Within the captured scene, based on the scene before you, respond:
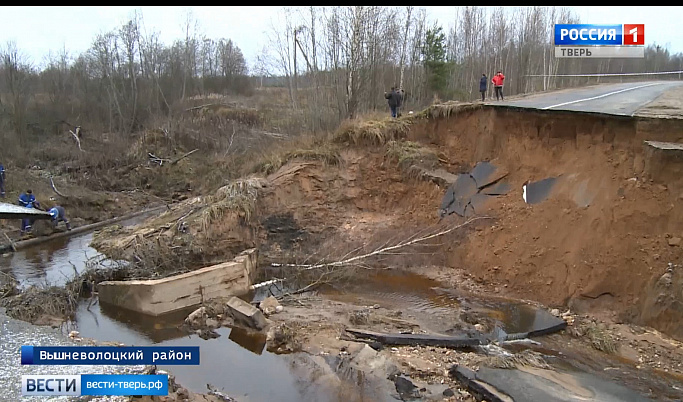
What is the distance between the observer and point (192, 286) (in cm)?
1199

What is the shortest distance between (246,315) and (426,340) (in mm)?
3611

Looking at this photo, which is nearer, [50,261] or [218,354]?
[218,354]

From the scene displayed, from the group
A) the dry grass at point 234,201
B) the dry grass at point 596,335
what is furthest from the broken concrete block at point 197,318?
the dry grass at point 596,335

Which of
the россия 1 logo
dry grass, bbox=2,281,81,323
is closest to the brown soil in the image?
dry grass, bbox=2,281,81,323

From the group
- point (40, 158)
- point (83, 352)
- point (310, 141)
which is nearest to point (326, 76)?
point (310, 141)

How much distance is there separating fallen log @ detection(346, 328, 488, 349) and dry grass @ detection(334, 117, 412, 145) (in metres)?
8.60

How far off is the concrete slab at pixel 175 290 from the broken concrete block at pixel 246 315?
1.40 meters

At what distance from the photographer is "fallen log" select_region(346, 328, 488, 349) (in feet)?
31.4

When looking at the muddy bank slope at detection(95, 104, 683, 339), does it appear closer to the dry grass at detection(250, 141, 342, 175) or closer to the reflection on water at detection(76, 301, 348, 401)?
the dry grass at detection(250, 141, 342, 175)

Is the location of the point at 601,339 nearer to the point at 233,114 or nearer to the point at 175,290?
the point at 175,290

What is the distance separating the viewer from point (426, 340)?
9.66m

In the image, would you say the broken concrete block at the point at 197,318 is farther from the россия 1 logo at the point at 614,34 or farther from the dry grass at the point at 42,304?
the россия 1 logo at the point at 614,34

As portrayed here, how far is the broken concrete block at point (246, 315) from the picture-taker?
10492 mm

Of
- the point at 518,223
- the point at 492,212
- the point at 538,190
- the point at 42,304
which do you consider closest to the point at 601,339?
the point at 518,223
